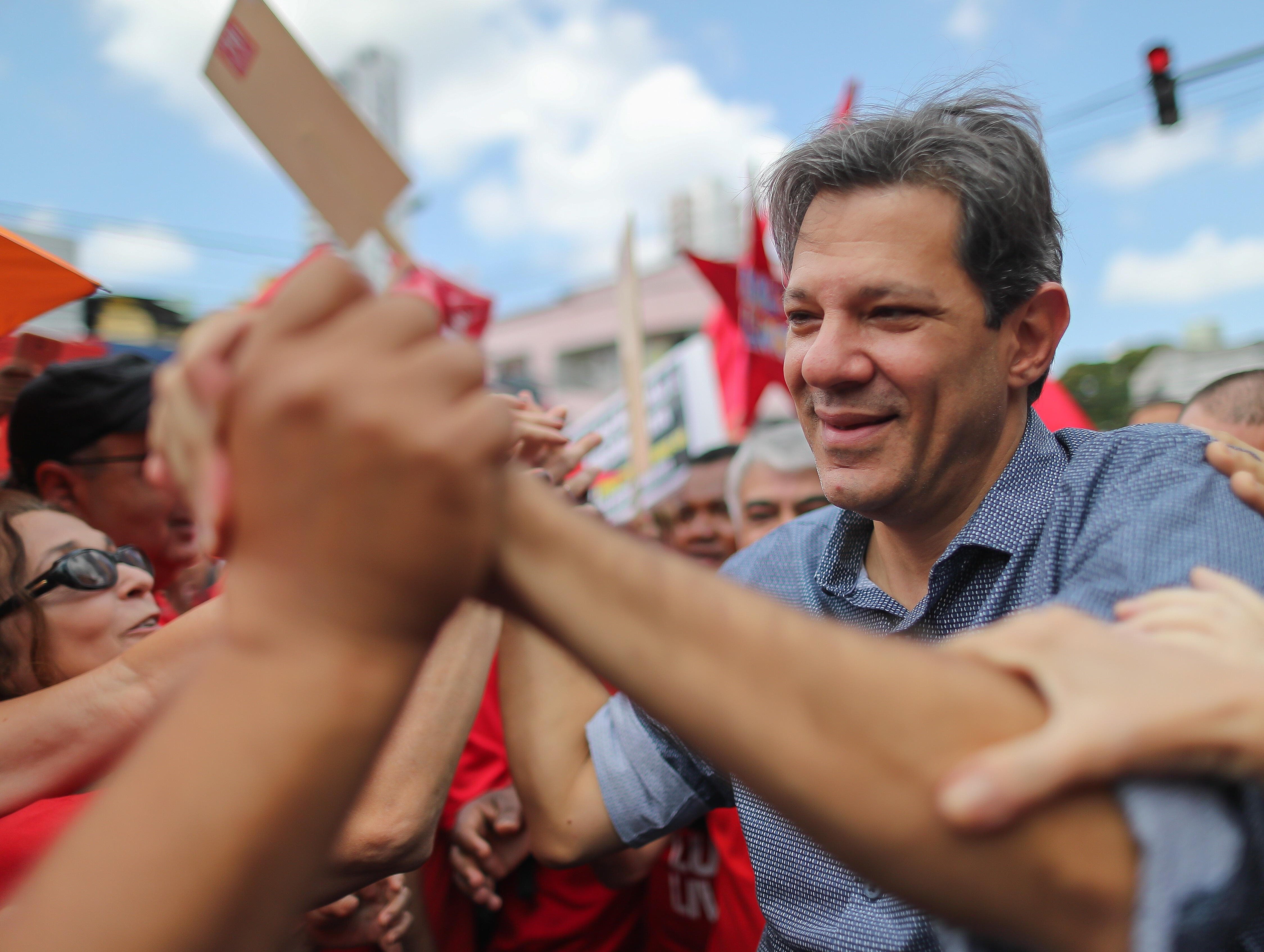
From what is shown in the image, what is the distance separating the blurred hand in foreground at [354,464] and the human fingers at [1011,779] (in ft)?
1.21

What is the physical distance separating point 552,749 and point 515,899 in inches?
35.7

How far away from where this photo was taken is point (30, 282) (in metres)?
1.85

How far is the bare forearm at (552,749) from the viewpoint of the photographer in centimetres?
162

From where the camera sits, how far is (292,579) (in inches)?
22.4

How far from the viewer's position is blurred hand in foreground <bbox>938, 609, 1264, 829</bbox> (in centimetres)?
56

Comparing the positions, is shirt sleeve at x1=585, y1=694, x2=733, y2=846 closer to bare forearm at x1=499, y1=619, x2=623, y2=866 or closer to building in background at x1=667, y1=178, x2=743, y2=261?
bare forearm at x1=499, y1=619, x2=623, y2=866

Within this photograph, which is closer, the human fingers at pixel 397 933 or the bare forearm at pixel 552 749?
the bare forearm at pixel 552 749

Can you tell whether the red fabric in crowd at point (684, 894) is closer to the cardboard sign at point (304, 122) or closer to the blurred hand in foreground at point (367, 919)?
the blurred hand in foreground at point (367, 919)

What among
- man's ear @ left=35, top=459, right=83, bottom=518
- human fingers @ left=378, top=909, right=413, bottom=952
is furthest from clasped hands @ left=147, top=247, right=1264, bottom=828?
man's ear @ left=35, top=459, right=83, bottom=518

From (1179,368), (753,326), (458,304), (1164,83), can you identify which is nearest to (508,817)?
(753,326)

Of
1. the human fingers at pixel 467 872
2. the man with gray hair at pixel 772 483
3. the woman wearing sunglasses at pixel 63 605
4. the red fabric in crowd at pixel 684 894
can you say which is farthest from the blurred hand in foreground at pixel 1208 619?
the man with gray hair at pixel 772 483

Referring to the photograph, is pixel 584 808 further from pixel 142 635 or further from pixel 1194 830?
pixel 1194 830

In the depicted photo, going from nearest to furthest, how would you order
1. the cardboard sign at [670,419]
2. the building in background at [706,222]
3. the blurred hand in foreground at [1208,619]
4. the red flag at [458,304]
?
the blurred hand in foreground at [1208,619], the cardboard sign at [670,419], the red flag at [458,304], the building in background at [706,222]

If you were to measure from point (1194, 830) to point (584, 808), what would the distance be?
121cm
